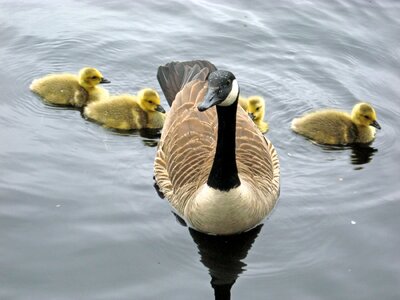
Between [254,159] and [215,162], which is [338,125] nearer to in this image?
[254,159]

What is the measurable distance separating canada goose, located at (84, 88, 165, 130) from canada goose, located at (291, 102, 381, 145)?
4.69 ft

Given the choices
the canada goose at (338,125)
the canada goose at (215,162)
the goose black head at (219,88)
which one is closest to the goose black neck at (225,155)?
the canada goose at (215,162)

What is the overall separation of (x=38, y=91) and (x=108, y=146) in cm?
117

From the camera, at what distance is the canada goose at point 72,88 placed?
748 centimetres

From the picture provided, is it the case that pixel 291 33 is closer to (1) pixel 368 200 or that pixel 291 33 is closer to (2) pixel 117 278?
(1) pixel 368 200

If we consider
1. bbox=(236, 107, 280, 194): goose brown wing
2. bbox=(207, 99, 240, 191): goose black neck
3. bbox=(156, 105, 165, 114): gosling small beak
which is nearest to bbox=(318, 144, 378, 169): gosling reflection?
bbox=(236, 107, 280, 194): goose brown wing

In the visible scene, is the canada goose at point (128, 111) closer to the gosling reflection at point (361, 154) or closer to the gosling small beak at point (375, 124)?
the gosling reflection at point (361, 154)

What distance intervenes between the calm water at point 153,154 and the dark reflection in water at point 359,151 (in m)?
0.02

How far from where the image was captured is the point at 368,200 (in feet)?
20.9

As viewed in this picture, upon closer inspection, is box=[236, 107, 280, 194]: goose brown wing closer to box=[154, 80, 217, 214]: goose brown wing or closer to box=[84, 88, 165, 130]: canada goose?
box=[154, 80, 217, 214]: goose brown wing

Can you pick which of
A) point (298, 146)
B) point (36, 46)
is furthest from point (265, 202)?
point (36, 46)

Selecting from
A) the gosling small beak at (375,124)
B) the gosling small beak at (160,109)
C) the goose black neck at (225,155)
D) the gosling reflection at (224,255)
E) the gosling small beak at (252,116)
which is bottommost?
the gosling reflection at (224,255)

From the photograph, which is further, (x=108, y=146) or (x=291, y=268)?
(x=108, y=146)

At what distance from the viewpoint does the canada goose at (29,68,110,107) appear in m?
7.48
